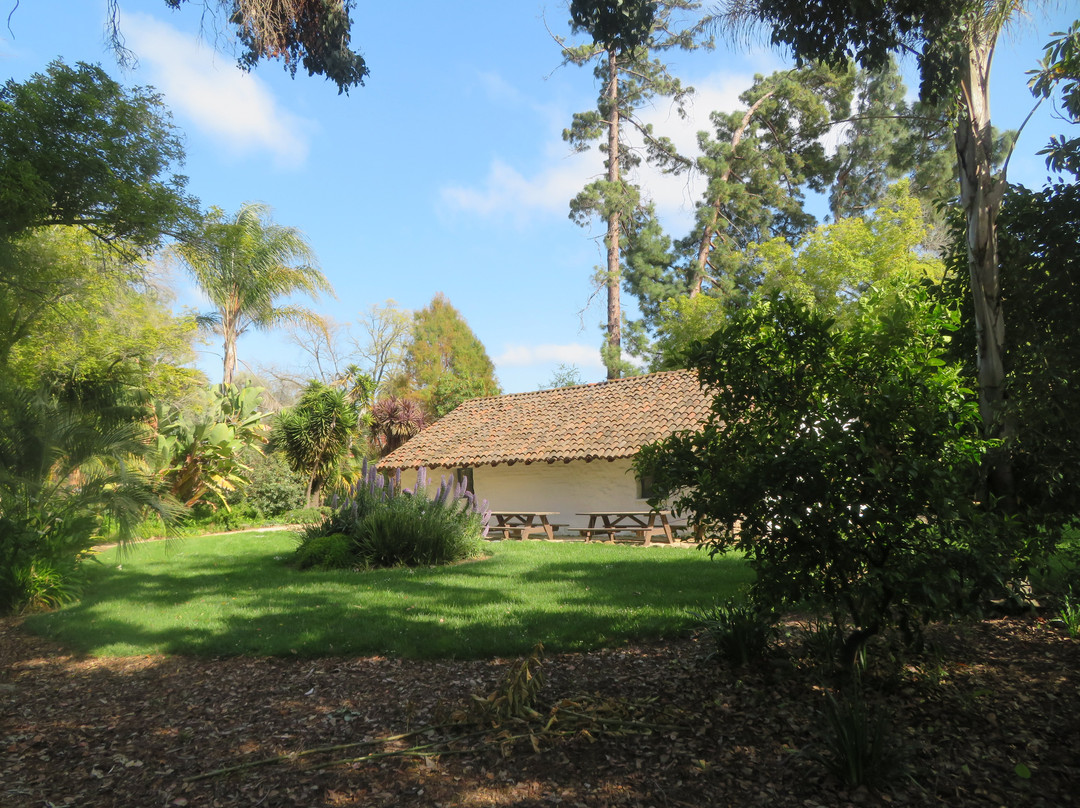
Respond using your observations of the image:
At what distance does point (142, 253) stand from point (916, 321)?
7.63 meters

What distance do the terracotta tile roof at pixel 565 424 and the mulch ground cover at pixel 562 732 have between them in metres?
10.7

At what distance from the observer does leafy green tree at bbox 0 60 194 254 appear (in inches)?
232

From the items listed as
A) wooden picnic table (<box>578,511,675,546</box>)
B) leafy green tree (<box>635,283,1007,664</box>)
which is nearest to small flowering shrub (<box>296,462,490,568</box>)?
wooden picnic table (<box>578,511,675,546</box>)

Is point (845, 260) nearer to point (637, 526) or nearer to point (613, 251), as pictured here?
point (613, 251)

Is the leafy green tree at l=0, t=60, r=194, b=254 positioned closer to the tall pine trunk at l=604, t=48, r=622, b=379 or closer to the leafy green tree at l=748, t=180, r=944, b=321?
the leafy green tree at l=748, t=180, r=944, b=321

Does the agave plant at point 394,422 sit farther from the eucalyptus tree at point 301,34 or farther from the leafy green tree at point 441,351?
the eucalyptus tree at point 301,34

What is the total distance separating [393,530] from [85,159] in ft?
23.2

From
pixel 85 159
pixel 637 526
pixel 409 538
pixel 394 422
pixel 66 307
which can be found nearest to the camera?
pixel 85 159

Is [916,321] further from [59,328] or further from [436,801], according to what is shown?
[59,328]

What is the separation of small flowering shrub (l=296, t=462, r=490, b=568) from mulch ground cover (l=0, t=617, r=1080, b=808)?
18.9 feet

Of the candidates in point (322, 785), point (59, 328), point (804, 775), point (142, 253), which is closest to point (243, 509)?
point (59, 328)

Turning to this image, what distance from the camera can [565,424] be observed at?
18.9 m

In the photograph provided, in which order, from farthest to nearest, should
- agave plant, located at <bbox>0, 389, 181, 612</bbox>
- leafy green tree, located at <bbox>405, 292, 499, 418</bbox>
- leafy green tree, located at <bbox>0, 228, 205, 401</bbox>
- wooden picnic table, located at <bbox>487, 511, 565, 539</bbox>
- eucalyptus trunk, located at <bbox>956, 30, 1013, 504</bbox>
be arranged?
leafy green tree, located at <bbox>405, 292, 499, 418</bbox>
wooden picnic table, located at <bbox>487, 511, 565, 539</bbox>
agave plant, located at <bbox>0, 389, 181, 612</bbox>
leafy green tree, located at <bbox>0, 228, 205, 401</bbox>
eucalyptus trunk, located at <bbox>956, 30, 1013, 504</bbox>

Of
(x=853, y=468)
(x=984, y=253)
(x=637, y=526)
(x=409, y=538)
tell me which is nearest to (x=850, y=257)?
(x=637, y=526)
